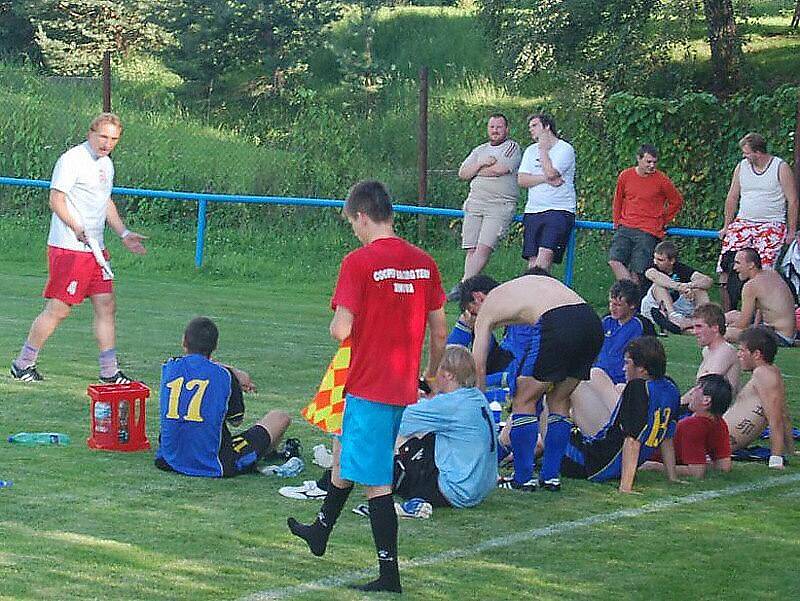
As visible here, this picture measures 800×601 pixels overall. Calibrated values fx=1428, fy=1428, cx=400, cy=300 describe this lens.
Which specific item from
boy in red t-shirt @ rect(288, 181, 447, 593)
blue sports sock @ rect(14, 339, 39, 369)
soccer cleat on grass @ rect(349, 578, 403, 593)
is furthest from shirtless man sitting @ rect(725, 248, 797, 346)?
soccer cleat on grass @ rect(349, 578, 403, 593)

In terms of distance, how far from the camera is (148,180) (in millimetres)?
24281

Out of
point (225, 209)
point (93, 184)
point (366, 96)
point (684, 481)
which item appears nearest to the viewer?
point (684, 481)

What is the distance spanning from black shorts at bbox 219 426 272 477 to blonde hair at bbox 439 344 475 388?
1.35m

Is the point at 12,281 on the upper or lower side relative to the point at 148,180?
lower

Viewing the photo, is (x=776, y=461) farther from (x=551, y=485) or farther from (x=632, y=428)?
(x=551, y=485)

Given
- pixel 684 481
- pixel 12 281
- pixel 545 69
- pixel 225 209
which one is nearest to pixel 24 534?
pixel 684 481

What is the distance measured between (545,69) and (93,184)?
49.1 ft

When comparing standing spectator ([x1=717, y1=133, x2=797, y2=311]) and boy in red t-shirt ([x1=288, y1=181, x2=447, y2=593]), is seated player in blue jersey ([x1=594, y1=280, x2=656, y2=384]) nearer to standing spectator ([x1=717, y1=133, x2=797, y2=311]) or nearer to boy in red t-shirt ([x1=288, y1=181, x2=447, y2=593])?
boy in red t-shirt ([x1=288, y1=181, x2=447, y2=593])

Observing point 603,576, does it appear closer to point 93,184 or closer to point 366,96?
point 93,184

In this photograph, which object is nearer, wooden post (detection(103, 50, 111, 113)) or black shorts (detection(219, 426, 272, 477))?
black shorts (detection(219, 426, 272, 477))

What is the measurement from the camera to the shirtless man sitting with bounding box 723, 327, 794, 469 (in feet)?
29.8

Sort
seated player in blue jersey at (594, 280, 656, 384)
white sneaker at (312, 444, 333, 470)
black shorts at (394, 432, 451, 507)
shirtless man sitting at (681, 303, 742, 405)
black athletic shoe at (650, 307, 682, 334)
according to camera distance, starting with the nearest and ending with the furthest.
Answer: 1. black shorts at (394, 432, 451, 507)
2. white sneaker at (312, 444, 333, 470)
3. shirtless man sitting at (681, 303, 742, 405)
4. seated player in blue jersey at (594, 280, 656, 384)
5. black athletic shoe at (650, 307, 682, 334)

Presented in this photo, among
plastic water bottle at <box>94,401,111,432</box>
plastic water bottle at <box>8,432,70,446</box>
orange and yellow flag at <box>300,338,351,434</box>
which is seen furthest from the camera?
plastic water bottle at <box>8,432,70,446</box>

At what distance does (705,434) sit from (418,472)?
2098 mm
